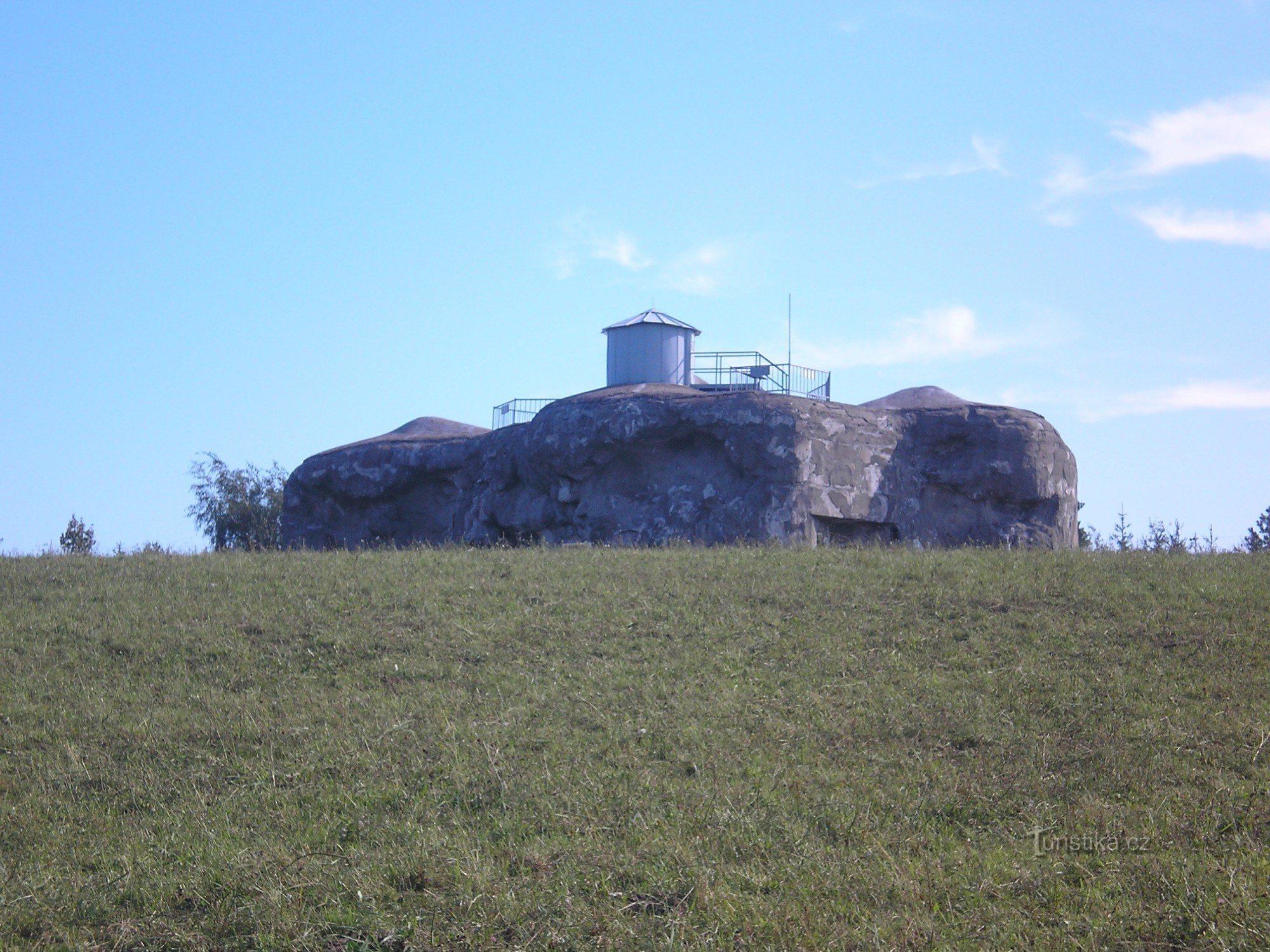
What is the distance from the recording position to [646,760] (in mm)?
8297

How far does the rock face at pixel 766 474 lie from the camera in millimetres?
20688

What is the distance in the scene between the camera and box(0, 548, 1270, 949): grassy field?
6227 millimetres

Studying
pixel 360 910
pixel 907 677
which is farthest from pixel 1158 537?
pixel 360 910

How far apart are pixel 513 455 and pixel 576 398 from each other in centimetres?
185

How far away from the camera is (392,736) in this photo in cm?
884

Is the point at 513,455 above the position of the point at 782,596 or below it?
above

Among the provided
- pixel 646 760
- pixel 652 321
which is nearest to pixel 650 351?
pixel 652 321

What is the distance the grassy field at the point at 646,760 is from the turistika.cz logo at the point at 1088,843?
27mm

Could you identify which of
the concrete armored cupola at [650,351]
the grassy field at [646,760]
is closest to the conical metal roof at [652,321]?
the concrete armored cupola at [650,351]

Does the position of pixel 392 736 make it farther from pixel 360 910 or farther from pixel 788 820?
pixel 788 820

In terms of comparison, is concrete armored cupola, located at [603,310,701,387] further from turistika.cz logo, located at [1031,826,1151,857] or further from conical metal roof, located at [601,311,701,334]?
turistika.cz logo, located at [1031,826,1151,857]

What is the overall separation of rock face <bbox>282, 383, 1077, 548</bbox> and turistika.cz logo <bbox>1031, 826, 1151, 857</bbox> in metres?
13.0

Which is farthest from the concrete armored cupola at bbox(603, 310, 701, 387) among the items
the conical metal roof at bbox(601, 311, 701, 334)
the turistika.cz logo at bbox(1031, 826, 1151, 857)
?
the turistika.cz logo at bbox(1031, 826, 1151, 857)

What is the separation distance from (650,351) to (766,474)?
27.0ft
